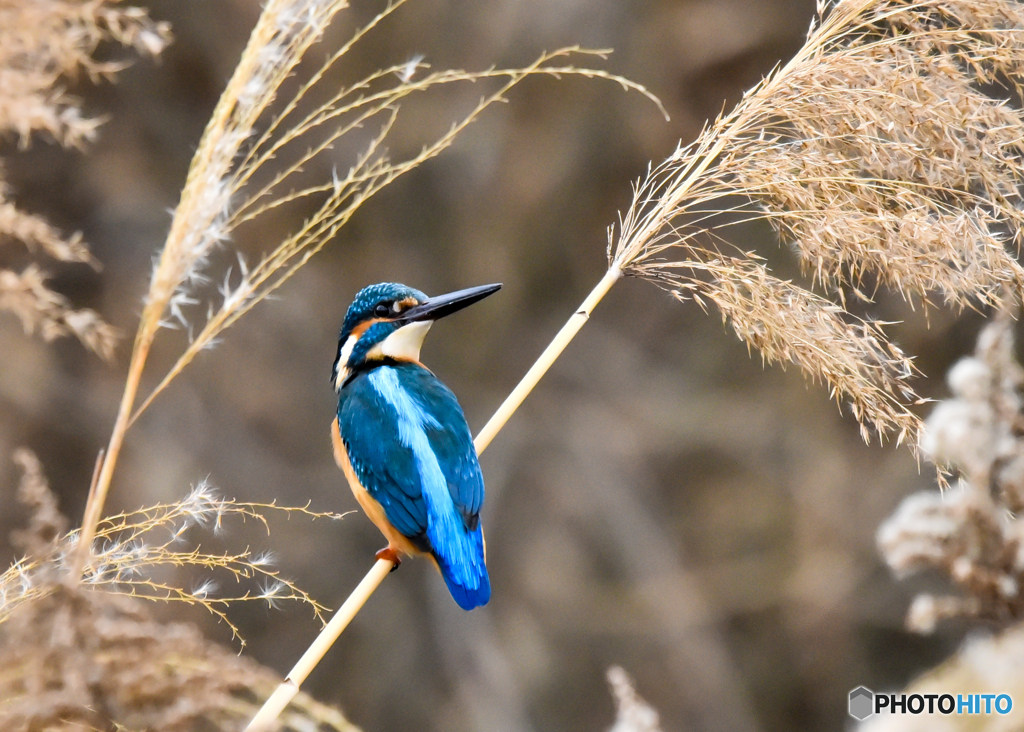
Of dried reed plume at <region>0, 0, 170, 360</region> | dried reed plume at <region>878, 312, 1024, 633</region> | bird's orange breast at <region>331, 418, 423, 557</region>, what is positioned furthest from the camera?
bird's orange breast at <region>331, 418, 423, 557</region>

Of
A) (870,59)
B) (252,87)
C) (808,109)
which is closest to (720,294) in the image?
(808,109)

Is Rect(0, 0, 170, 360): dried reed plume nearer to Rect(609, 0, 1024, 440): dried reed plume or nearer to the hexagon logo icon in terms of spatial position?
Rect(609, 0, 1024, 440): dried reed plume

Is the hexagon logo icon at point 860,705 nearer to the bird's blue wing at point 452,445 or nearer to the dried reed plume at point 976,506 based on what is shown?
the dried reed plume at point 976,506

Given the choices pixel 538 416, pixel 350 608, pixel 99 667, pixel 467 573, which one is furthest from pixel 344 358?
pixel 538 416

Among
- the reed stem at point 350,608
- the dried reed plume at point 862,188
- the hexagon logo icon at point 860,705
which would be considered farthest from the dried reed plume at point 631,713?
the hexagon logo icon at point 860,705

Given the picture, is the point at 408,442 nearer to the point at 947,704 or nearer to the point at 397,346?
the point at 397,346

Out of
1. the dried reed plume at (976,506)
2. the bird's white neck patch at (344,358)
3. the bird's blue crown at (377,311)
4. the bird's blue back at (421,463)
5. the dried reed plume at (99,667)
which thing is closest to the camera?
the dried reed plume at (99,667)

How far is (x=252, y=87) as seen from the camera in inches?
42.4

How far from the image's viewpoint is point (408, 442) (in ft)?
6.95

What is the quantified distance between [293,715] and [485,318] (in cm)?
498

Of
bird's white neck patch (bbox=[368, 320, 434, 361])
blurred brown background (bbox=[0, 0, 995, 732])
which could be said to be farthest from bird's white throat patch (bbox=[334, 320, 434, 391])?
blurred brown background (bbox=[0, 0, 995, 732])

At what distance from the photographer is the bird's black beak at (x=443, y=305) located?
1825mm

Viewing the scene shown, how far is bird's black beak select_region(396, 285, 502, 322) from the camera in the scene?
1.83 m

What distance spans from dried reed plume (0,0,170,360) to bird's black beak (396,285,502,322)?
79cm
